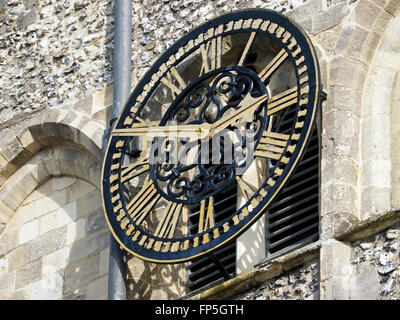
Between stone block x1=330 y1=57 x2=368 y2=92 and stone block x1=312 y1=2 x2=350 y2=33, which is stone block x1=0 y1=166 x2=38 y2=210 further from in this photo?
stone block x1=330 y1=57 x2=368 y2=92

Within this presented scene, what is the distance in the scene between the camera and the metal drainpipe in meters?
11.4

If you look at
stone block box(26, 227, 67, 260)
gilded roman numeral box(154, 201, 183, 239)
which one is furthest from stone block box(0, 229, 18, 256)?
gilded roman numeral box(154, 201, 183, 239)

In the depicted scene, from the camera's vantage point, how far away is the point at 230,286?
1070cm

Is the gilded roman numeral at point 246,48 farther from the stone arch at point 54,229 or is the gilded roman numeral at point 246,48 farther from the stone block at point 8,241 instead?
the stone block at point 8,241

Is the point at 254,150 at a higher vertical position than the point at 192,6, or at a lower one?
lower

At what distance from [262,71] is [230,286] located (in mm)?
1402

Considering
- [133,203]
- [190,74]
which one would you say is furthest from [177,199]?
[190,74]

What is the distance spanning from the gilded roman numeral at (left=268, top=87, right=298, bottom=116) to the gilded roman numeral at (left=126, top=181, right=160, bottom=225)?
0.96 metres

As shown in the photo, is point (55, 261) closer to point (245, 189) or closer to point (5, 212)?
point (5, 212)

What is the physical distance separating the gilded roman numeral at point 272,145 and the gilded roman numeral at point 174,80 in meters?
1.03

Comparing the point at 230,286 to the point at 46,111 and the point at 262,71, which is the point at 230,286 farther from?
the point at 46,111

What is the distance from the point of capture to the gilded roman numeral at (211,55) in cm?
1155
